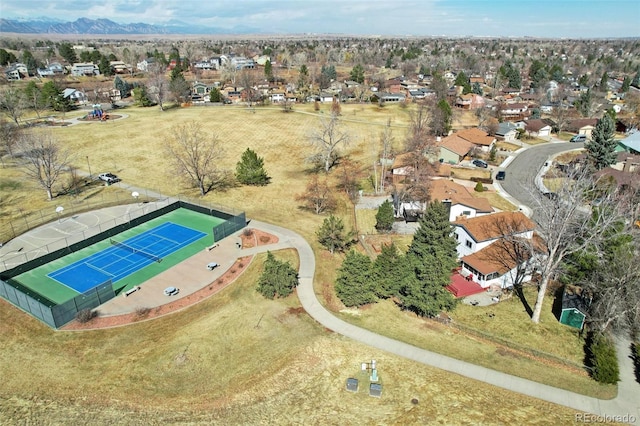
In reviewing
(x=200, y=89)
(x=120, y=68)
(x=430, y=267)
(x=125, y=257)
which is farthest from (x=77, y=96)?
(x=430, y=267)

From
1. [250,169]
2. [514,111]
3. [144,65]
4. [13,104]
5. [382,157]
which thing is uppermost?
[144,65]

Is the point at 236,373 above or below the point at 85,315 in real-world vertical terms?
below

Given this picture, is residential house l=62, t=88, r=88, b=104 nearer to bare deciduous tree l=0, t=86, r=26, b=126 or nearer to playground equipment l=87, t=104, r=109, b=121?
bare deciduous tree l=0, t=86, r=26, b=126

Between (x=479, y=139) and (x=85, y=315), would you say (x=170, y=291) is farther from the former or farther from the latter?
(x=479, y=139)

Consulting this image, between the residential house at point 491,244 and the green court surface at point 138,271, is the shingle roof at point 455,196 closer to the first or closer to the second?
the residential house at point 491,244

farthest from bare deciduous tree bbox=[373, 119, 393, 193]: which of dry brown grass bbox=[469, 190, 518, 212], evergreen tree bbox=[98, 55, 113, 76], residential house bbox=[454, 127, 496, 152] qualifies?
evergreen tree bbox=[98, 55, 113, 76]

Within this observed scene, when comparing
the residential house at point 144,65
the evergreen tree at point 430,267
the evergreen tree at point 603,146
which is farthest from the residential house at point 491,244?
the residential house at point 144,65
